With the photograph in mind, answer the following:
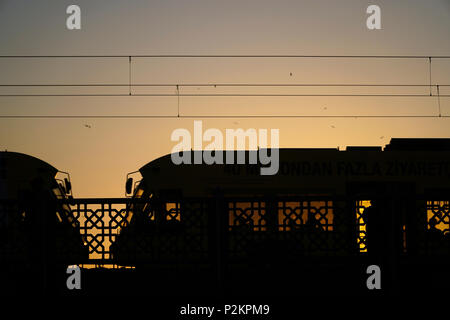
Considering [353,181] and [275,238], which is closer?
[275,238]

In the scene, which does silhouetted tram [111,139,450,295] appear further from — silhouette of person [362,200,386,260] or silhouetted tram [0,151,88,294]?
silhouetted tram [0,151,88,294]

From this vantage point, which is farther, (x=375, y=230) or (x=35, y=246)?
(x=375, y=230)

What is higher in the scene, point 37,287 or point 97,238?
point 97,238

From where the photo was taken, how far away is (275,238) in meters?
10.3

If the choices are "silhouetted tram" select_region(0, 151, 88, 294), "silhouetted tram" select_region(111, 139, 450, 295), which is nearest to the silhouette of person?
"silhouetted tram" select_region(111, 139, 450, 295)

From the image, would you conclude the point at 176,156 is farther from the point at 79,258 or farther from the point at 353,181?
the point at 79,258

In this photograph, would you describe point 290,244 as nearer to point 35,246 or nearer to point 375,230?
point 375,230

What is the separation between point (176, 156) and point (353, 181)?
425 centimetres

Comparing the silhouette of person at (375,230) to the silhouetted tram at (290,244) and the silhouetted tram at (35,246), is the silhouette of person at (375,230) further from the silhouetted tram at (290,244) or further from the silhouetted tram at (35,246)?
the silhouetted tram at (35,246)

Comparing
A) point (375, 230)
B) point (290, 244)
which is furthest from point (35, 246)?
point (375, 230)

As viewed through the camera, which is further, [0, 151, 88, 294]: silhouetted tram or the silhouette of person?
the silhouette of person
